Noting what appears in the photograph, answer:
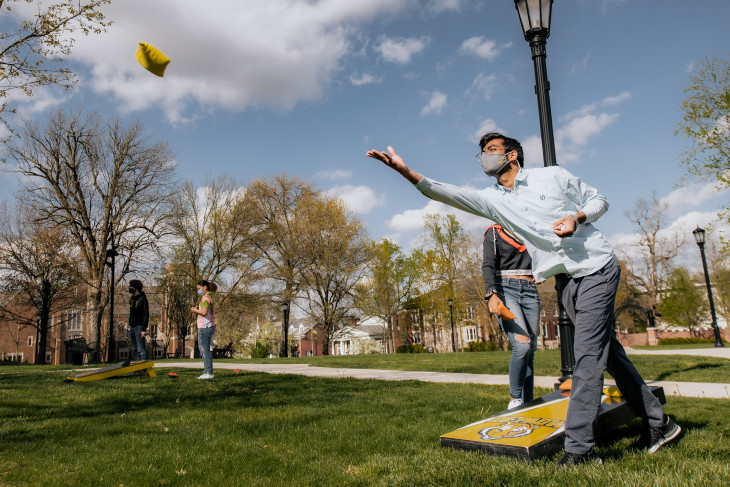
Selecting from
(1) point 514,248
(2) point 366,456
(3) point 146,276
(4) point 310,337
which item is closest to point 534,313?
(1) point 514,248

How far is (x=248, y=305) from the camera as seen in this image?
37688 millimetres

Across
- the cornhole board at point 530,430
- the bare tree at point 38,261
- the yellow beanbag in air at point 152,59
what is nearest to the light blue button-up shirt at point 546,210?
the cornhole board at point 530,430

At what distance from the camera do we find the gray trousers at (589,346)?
309cm

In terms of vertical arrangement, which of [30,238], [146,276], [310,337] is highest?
[30,238]

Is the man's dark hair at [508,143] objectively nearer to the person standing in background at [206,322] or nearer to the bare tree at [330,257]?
the person standing in background at [206,322]

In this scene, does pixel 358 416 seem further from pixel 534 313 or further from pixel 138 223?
pixel 138 223

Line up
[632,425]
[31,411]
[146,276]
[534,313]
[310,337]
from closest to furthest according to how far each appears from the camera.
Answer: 1. [632,425]
2. [534,313]
3. [31,411]
4. [146,276]
5. [310,337]

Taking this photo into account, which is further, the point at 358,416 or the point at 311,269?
the point at 311,269

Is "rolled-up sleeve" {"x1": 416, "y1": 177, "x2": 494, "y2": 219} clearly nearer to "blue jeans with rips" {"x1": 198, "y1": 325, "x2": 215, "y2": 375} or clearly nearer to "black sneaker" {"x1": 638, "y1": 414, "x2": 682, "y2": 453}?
"black sneaker" {"x1": 638, "y1": 414, "x2": 682, "y2": 453}

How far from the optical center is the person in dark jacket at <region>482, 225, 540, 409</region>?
4828 millimetres

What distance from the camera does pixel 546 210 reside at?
3.45 m

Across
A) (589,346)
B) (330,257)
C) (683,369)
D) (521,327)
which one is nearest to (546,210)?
(589,346)

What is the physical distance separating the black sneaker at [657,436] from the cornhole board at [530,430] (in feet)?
0.60

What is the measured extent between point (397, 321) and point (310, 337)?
3404cm
